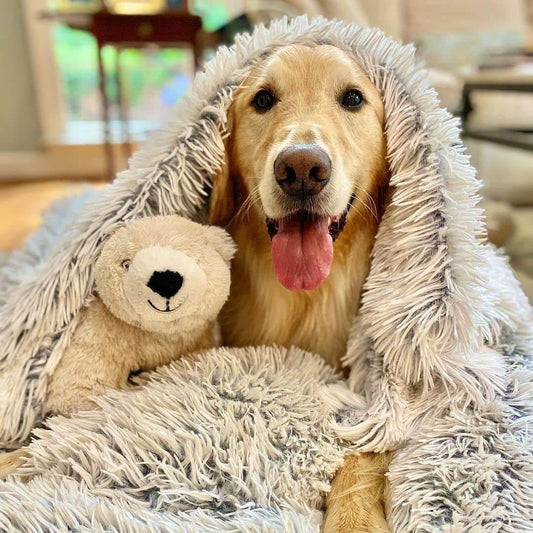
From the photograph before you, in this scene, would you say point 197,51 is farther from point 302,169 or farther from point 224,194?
point 302,169

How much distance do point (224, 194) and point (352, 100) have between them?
33 centimetres

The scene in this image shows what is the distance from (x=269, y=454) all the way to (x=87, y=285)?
1.58 ft

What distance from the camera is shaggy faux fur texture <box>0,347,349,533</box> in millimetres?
736

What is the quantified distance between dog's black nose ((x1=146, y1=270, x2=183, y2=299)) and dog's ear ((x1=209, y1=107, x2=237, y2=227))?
27 centimetres

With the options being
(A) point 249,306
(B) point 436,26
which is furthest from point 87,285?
(B) point 436,26

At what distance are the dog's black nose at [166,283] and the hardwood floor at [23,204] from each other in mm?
1412

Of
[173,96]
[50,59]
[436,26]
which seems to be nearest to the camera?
[436,26]

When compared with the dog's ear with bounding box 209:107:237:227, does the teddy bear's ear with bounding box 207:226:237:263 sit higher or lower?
lower

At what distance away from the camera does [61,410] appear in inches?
39.4

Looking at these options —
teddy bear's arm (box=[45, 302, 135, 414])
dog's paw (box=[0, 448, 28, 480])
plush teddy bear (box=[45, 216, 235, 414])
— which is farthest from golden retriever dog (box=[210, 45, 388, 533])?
dog's paw (box=[0, 448, 28, 480])

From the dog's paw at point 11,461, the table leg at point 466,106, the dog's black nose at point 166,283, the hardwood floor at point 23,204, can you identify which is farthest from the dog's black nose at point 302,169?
the table leg at point 466,106

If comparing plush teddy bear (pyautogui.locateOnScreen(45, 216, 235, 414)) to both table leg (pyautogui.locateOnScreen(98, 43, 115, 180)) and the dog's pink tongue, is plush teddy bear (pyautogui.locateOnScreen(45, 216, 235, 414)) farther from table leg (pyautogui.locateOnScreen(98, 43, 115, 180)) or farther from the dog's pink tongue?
table leg (pyautogui.locateOnScreen(98, 43, 115, 180))

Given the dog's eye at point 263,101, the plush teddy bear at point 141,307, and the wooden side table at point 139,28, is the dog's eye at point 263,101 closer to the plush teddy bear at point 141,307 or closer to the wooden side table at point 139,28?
the plush teddy bear at point 141,307

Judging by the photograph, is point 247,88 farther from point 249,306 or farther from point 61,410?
point 61,410
